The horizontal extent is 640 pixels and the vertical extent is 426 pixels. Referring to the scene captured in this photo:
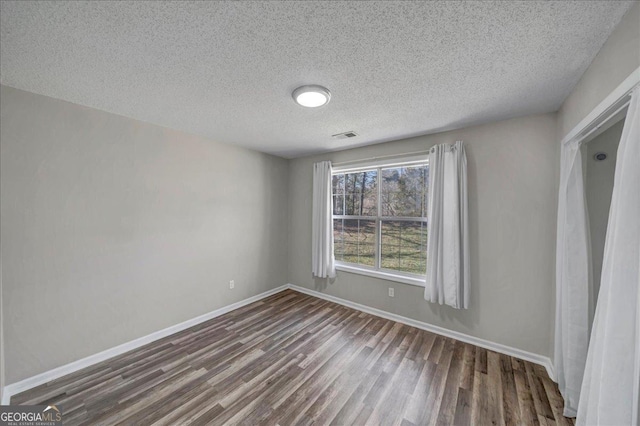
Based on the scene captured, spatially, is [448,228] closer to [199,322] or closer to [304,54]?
[304,54]

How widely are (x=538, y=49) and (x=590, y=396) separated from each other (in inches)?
73.4

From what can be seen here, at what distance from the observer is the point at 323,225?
3.80m

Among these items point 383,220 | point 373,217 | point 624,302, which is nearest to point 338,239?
point 373,217

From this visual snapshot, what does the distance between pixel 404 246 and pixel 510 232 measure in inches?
47.0

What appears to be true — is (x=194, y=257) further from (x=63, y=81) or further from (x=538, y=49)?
(x=538, y=49)

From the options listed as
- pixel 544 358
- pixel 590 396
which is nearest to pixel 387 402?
pixel 590 396

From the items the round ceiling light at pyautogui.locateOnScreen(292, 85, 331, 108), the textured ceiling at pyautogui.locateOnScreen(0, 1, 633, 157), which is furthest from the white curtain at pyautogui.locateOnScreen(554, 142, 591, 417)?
the round ceiling light at pyautogui.locateOnScreen(292, 85, 331, 108)

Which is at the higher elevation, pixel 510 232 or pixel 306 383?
pixel 510 232

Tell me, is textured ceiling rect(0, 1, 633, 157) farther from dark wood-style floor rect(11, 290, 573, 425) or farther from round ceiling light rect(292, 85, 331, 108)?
dark wood-style floor rect(11, 290, 573, 425)

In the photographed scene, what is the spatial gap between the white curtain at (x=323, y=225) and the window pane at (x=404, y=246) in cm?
83

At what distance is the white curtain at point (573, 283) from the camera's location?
1.62 m

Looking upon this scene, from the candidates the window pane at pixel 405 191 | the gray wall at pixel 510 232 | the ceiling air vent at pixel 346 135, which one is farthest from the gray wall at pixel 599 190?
the ceiling air vent at pixel 346 135

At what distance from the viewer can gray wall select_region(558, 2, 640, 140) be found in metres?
1.08

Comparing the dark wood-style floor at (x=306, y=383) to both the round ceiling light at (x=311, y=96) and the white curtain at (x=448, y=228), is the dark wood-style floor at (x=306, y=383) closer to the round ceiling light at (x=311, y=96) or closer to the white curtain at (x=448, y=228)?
the white curtain at (x=448, y=228)
